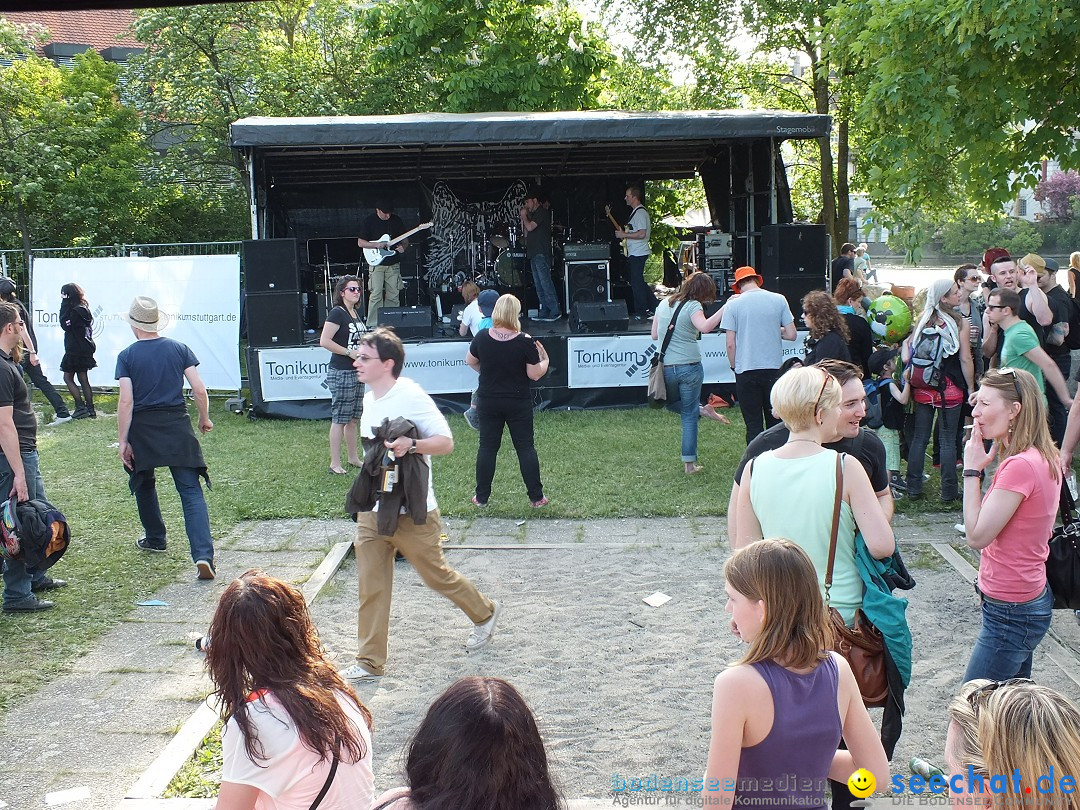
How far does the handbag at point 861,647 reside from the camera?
129 inches

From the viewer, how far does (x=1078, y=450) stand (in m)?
9.59

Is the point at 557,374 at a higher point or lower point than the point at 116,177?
lower

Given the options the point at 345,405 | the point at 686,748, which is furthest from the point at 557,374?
the point at 686,748

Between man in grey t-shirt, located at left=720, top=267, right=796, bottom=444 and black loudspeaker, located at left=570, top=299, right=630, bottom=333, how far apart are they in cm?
401

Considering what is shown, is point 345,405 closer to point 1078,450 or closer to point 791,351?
point 791,351

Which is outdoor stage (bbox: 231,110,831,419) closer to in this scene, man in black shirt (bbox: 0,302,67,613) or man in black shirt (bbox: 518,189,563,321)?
man in black shirt (bbox: 518,189,563,321)

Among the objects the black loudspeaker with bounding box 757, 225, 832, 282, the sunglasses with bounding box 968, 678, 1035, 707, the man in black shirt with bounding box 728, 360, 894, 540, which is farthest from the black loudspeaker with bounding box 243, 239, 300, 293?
the sunglasses with bounding box 968, 678, 1035, 707

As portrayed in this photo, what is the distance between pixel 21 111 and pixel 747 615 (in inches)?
803

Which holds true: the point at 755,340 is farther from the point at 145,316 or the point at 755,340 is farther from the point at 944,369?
the point at 145,316

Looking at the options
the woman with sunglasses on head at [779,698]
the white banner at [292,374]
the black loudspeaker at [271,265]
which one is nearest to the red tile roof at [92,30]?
the black loudspeaker at [271,265]

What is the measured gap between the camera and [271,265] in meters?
12.4

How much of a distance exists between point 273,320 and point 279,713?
10.2 metres

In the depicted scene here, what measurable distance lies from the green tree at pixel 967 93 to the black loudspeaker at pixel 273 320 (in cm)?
678

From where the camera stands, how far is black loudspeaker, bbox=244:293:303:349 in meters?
12.2
